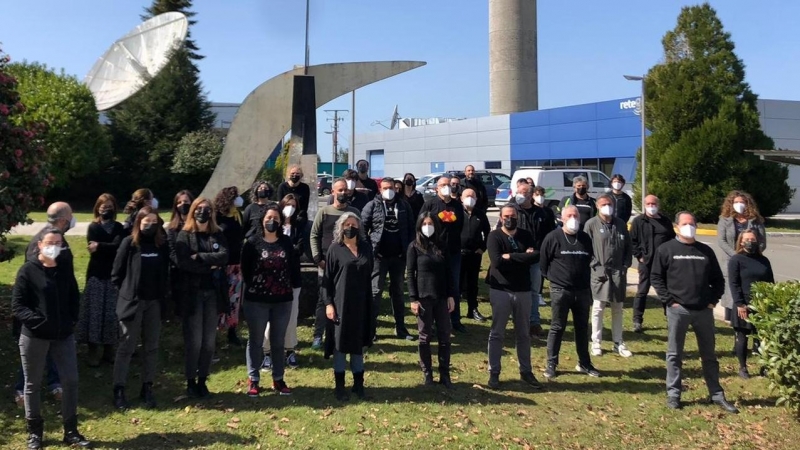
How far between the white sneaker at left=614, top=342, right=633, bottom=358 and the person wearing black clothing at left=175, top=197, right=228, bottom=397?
4.86m

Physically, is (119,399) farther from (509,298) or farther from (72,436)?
→ (509,298)

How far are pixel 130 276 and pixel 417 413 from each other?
290 centimetres

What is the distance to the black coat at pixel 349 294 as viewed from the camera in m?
6.26

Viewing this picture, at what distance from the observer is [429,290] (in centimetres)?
663

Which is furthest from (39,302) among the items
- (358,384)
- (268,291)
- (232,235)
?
(358,384)

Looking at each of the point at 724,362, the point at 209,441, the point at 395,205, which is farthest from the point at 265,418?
the point at 724,362

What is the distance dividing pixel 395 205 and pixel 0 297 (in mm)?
6499

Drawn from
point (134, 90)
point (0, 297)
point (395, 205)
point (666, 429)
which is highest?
point (134, 90)

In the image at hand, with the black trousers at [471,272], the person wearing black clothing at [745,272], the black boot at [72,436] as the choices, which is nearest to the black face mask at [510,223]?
the black trousers at [471,272]

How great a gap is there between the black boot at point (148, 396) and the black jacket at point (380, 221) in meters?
2.98

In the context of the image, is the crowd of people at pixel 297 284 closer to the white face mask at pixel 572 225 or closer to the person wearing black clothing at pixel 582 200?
the white face mask at pixel 572 225

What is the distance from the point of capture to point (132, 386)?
22.1 ft

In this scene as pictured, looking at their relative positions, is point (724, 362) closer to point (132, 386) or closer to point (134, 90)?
point (132, 386)

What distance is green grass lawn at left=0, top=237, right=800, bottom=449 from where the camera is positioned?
560 centimetres
